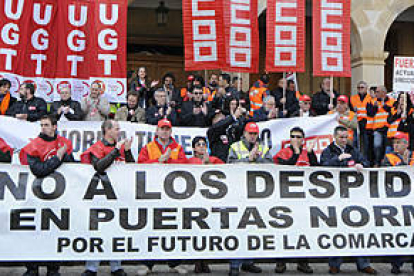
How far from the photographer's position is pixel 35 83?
10375 mm

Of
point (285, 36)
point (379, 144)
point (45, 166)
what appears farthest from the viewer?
point (379, 144)

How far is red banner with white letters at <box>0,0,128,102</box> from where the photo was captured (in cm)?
1031

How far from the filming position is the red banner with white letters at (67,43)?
1031 cm

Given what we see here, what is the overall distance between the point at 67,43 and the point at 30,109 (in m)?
1.75

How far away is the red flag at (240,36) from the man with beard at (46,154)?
15.2 ft

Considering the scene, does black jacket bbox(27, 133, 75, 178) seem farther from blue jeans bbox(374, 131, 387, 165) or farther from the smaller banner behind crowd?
blue jeans bbox(374, 131, 387, 165)

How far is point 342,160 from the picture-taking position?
7.62m

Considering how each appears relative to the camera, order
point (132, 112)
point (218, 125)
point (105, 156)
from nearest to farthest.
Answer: point (105, 156) < point (218, 125) < point (132, 112)

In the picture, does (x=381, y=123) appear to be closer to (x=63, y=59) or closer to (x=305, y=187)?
(x=305, y=187)

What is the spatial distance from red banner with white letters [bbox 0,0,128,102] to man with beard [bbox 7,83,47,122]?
677 millimetres

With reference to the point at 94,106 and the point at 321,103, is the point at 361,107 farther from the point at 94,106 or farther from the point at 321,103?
the point at 94,106

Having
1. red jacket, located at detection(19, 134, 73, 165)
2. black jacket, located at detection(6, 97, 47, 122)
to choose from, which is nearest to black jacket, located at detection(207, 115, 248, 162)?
black jacket, located at detection(6, 97, 47, 122)

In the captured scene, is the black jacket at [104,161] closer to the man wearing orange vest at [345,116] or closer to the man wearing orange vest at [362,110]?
the man wearing orange vest at [345,116]

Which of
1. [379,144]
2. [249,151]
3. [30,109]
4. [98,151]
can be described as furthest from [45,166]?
[379,144]
